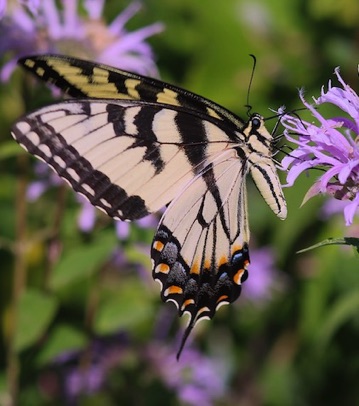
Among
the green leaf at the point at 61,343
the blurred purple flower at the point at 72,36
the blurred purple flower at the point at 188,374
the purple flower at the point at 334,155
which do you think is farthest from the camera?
the blurred purple flower at the point at 188,374

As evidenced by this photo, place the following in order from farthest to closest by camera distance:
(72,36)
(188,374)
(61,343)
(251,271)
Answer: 1. (251,271)
2. (188,374)
3. (72,36)
4. (61,343)

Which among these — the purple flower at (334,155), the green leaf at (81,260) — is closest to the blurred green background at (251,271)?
the green leaf at (81,260)

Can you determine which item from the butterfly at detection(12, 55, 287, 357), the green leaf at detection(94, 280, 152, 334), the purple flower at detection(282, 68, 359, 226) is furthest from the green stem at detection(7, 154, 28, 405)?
the purple flower at detection(282, 68, 359, 226)

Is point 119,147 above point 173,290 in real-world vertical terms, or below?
above

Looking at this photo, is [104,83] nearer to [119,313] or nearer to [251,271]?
[119,313]

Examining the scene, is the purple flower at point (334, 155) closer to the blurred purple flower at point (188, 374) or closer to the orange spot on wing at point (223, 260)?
the orange spot on wing at point (223, 260)

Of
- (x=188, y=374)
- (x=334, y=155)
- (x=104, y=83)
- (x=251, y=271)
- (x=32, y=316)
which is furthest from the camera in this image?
(x=251, y=271)

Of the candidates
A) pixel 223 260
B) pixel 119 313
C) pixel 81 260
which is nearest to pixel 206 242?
pixel 223 260
